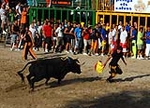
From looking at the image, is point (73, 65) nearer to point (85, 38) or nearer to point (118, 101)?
point (118, 101)

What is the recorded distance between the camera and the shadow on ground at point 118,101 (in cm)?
1566

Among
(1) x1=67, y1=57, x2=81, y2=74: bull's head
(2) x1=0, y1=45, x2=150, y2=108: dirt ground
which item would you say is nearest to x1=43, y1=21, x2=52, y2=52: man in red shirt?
(2) x1=0, y1=45, x2=150, y2=108: dirt ground

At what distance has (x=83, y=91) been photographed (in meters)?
17.7

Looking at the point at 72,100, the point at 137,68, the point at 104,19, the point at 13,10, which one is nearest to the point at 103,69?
the point at 137,68

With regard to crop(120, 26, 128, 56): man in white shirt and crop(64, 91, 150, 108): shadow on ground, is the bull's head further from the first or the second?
crop(120, 26, 128, 56): man in white shirt

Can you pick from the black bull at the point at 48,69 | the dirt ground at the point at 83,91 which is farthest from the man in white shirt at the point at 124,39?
the black bull at the point at 48,69

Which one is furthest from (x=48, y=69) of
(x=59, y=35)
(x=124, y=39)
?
(x=59, y=35)

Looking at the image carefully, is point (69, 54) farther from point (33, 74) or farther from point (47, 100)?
point (47, 100)

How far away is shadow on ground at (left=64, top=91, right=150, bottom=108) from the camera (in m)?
15.7

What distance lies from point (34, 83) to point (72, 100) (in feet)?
9.54

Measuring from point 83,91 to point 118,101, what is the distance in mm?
1762

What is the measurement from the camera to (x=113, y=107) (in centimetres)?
1551

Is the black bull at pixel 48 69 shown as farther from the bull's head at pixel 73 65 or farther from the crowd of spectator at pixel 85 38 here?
the crowd of spectator at pixel 85 38

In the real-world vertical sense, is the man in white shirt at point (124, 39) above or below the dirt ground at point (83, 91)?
above
